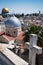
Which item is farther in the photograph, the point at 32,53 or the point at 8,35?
the point at 8,35

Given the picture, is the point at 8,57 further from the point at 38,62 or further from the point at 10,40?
the point at 10,40

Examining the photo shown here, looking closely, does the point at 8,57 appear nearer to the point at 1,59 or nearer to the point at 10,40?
the point at 1,59

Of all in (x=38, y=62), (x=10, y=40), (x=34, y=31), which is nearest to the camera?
(x=38, y=62)

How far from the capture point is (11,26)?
18.4 meters

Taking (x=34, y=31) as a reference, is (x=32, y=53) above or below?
above

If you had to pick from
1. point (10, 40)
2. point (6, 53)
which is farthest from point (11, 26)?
point (6, 53)

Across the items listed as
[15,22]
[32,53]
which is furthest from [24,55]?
[15,22]

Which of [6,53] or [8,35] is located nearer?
[6,53]

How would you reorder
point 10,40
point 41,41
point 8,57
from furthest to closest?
point 10,40
point 41,41
point 8,57

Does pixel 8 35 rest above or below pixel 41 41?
below

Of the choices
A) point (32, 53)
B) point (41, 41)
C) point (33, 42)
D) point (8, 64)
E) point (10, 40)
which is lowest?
point (10, 40)

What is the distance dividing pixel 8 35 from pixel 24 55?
9.52m

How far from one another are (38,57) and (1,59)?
4.11m

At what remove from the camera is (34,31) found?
34.1 feet
